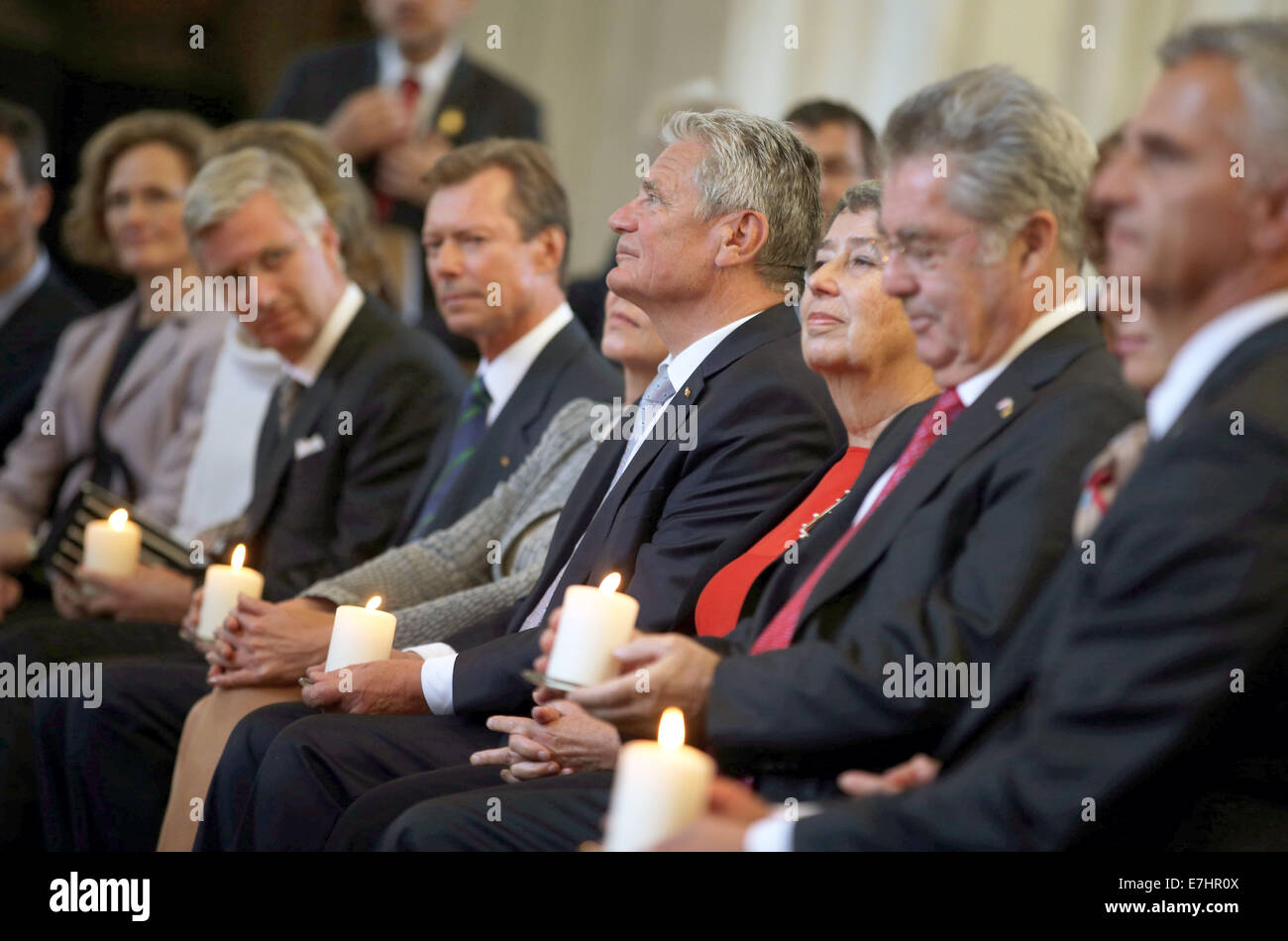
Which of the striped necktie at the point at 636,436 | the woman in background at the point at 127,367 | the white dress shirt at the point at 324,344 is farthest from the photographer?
the woman in background at the point at 127,367

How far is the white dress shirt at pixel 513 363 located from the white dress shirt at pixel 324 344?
1.74ft

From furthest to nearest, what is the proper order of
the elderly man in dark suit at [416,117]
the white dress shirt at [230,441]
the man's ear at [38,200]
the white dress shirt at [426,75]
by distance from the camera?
the man's ear at [38,200] → the white dress shirt at [426,75] → the elderly man in dark suit at [416,117] → the white dress shirt at [230,441]

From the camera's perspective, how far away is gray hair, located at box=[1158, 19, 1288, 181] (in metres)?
1.29

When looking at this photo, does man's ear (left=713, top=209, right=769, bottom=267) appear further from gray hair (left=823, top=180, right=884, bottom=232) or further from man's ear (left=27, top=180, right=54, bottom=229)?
man's ear (left=27, top=180, right=54, bottom=229)

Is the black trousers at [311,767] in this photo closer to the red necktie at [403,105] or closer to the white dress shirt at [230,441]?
the white dress shirt at [230,441]

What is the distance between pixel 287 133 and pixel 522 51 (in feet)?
8.83

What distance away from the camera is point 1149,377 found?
147 cm

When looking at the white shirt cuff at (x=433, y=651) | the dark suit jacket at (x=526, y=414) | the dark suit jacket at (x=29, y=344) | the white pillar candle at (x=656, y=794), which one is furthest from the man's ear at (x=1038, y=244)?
the dark suit jacket at (x=29, y=344)

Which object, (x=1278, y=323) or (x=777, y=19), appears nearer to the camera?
(x=1278, y=323)

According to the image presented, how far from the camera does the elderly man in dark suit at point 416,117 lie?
4.42 meters

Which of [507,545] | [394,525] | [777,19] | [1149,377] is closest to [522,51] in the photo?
[777,19]

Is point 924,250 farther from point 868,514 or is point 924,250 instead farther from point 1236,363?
point 1236,363
